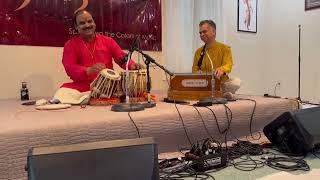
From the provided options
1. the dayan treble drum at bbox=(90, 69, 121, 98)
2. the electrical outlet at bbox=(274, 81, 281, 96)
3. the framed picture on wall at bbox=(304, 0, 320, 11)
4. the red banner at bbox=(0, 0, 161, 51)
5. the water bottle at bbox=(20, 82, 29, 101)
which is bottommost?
the electrical outlet at bbox=(274, 81, 281, 96)

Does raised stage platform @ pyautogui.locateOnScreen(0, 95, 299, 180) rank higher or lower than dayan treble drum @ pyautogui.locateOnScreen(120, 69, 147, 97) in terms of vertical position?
lower

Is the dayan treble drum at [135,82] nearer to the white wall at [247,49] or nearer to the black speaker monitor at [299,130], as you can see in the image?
the black speaker monitor at [299,130]

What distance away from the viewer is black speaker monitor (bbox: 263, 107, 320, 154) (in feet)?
5.78

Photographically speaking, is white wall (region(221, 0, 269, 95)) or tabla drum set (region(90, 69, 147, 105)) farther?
white wall (region(221, 0, 269, 95))

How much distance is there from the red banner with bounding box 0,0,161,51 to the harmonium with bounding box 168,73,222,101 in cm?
125

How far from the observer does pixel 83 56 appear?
2.63 m

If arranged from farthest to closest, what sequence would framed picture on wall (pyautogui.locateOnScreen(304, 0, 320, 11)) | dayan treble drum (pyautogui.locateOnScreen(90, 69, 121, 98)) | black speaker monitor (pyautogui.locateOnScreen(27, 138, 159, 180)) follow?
framed picture on wall (pyautogui.locateOnScreen(304, 0, 320, 11))
dayan treble drum (pyautogui.locateOnScreen(90, 69, 121, 98))
black speaker monitor (pyautogui.locateOnScreen(27, 138, 159, 180))

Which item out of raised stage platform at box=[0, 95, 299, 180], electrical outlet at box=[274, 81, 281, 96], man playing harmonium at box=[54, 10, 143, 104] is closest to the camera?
raised stage platform at box=[0, 95, 299, 180]

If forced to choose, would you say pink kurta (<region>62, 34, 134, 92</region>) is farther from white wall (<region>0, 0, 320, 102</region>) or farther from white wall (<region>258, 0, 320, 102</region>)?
white wall (<region>258, 0, 320, 102</region>)

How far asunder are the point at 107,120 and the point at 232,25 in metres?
3.42

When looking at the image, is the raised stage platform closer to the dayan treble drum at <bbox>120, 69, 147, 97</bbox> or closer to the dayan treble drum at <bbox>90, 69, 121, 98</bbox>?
the dayan treble drum at <bbox>90, 69, 121, 98</bbox>

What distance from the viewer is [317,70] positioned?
14.1ft

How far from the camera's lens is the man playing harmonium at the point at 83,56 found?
2484mm

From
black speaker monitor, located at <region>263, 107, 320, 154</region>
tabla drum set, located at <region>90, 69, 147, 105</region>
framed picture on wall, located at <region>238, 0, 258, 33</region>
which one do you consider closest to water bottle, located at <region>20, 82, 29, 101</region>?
Result: tabla drum set, located at <region>90, 69, 147, 105</region>
